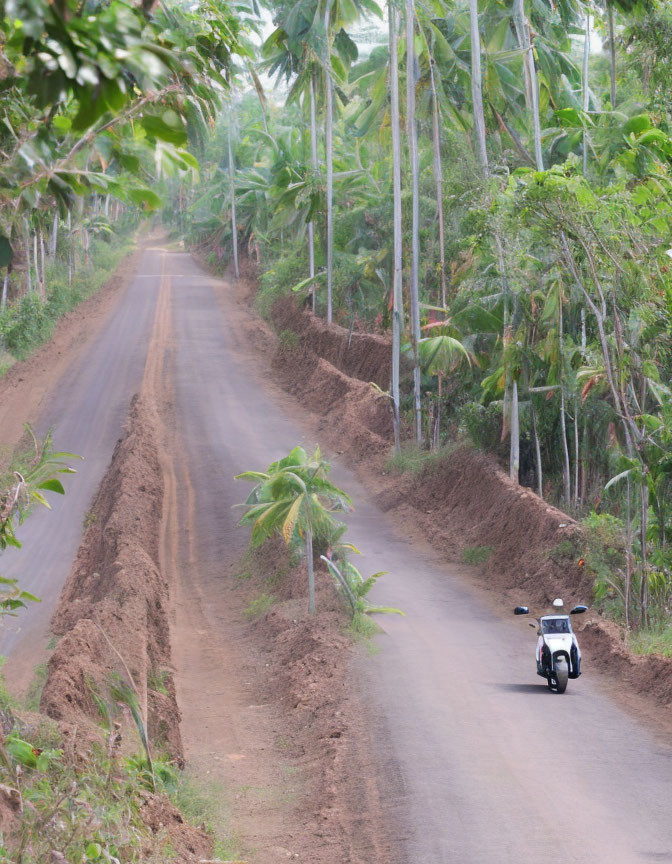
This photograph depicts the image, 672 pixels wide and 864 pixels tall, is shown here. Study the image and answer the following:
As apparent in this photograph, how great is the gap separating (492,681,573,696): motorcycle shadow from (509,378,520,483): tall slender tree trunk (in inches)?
286

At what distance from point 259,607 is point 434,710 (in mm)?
5795

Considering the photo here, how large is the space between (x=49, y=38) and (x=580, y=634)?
484 inches

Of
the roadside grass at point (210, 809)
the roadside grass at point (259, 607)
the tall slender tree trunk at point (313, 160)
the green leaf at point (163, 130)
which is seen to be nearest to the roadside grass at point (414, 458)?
the roadside grass at point (259, 607)

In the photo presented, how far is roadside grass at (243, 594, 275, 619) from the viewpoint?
1616 centimetres

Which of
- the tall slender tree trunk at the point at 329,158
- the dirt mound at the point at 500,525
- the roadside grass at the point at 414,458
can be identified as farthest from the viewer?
the tall slender tree trunk at the point at 329,158

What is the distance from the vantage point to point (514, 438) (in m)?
18.9

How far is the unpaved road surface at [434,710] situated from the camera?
8.11 meters

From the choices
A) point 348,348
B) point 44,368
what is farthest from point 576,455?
point 44,368

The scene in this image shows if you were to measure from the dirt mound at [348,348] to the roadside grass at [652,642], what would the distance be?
1737 centimetres

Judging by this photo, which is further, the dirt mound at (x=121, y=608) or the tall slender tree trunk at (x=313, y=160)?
the tall slender tree trunk at (x=313, y=160)

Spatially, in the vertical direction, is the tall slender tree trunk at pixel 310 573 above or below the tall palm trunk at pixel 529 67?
below

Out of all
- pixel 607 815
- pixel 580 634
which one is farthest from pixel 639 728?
pixel 580 634

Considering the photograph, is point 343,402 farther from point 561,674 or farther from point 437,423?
point 561,674

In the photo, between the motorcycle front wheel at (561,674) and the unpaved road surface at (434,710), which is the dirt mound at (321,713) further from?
the motorcycle front wheel at (561,674)
